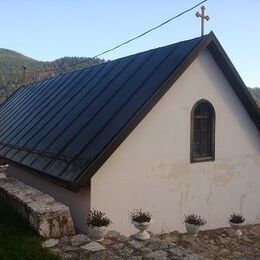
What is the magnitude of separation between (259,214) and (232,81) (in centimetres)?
451

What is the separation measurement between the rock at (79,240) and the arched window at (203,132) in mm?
4421

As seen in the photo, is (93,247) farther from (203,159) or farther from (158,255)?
(203,159)

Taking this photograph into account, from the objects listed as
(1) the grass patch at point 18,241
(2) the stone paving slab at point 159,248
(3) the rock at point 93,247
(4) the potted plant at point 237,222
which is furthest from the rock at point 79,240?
(4) the potted plant at point 237,222

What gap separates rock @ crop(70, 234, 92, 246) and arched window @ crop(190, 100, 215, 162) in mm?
4421

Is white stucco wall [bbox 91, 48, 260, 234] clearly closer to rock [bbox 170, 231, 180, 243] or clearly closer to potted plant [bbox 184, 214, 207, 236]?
rock [bbox 170, 231, 180, 243]

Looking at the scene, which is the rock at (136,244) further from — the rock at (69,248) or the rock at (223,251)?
the rock at (223,251)

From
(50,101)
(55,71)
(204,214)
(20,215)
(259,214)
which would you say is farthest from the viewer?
(55,71)

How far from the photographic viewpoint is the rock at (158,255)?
277 inches

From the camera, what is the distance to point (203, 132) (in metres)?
11.4

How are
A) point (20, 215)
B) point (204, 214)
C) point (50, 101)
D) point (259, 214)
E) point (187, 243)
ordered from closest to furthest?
point (20, 215)
point (187, 243)
point (204, 214)
point (259, 214)
point (50, 101)

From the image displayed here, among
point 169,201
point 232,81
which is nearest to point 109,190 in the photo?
point 169,201

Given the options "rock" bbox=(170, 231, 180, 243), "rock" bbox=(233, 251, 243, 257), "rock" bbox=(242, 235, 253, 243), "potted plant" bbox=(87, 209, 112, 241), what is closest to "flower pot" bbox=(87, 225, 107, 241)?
"potted plant" bbox=(87, 209, 112, 241)

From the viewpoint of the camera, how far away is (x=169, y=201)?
1034 cm

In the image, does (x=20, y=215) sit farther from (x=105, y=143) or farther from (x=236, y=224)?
(x=236, y=224)
